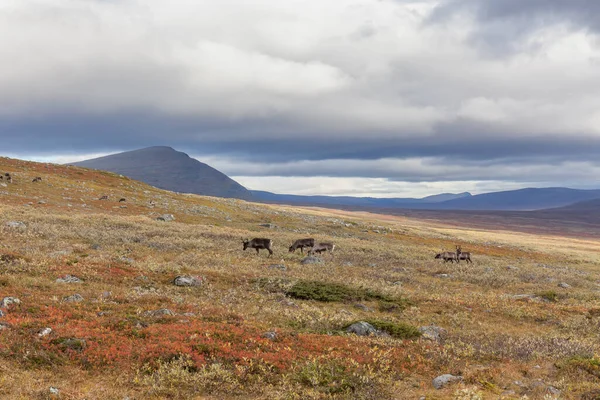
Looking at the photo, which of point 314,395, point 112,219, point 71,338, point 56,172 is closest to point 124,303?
point 71,338

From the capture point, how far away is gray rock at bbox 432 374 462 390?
1179cm

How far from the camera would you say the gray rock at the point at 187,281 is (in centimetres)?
2403

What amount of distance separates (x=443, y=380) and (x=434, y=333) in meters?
6.14

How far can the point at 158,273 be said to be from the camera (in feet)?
85.9

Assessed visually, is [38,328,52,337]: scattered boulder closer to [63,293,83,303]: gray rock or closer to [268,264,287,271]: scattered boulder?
[63,293,83,303]: gray rock

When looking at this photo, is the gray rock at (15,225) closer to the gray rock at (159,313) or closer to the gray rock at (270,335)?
the gray rock at (159,313)

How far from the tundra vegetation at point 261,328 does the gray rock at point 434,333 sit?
0.10m

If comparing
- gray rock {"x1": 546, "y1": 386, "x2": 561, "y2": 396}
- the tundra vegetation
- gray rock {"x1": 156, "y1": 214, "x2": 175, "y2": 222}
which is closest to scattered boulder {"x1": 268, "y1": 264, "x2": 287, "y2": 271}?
the tundra vegetation

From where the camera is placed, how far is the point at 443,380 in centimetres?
1199

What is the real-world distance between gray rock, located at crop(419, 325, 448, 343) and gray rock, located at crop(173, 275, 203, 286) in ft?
42.4

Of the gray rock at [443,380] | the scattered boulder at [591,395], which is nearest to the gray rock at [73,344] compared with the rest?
the gray rock at [443,380]

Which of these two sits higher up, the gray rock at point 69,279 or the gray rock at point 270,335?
the gray rock at point 69,279

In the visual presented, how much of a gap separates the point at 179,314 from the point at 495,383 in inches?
470

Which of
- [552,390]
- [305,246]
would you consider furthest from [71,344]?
[305,246]
